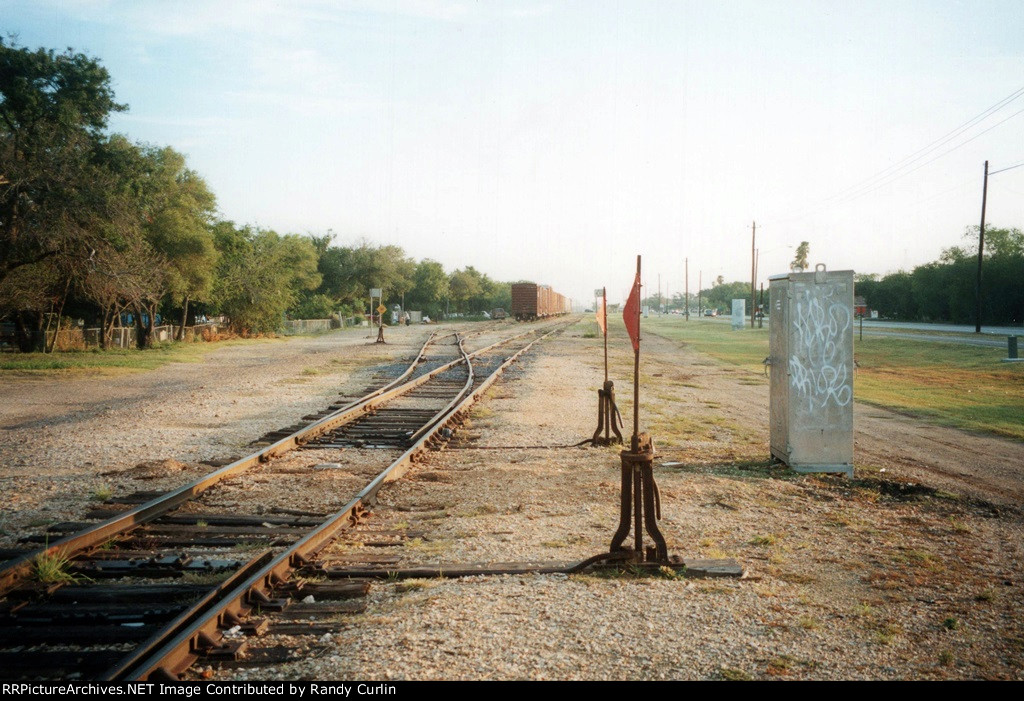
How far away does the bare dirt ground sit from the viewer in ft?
14.3

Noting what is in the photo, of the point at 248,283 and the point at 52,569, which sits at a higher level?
the point at 248,283

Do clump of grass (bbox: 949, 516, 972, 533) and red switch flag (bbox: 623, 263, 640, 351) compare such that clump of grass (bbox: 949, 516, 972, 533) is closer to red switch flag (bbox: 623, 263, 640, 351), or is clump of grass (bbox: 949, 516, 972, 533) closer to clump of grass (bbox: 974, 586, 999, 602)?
clump of grass (bbox: 974, 586, 999, 602)

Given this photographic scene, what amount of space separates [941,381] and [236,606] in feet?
77.4

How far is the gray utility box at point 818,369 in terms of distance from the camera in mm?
9461

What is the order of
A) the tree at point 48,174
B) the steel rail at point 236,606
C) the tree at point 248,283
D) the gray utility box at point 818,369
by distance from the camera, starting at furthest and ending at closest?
the tree at point 248,283 → the tree at point 48,174 → the gray utility box at point 818,369 → the steel rail at point 236,606

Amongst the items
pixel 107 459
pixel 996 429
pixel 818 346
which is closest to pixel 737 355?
pixel 996 429

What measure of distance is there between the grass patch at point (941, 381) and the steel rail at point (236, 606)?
39.3 feet

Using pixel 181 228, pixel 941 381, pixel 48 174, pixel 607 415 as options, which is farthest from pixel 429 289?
pixel 607 415

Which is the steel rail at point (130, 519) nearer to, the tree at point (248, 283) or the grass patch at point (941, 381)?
the grass patch at point (941, 381)

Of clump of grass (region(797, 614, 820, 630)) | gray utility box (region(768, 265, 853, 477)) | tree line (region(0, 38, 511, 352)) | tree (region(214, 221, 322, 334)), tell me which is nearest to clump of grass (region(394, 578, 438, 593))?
clump of grass (region(797, 614, 820, 630))

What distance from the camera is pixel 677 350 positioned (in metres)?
39.9

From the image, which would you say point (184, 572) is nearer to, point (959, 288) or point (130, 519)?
point (130, 519)

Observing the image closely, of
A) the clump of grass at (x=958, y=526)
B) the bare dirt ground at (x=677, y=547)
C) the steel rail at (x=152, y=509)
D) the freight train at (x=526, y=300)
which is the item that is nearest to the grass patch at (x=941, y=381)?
the bare dirt ground at (x=677, y=547)

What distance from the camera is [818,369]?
9.47 metres
